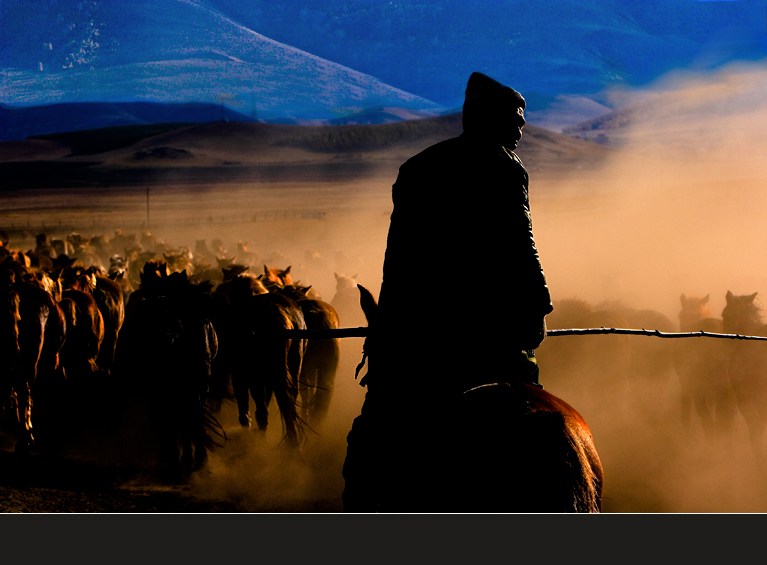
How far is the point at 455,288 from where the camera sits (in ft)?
9.88

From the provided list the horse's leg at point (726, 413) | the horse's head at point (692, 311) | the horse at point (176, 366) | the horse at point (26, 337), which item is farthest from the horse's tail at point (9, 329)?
the horse's head at point (692, 311)

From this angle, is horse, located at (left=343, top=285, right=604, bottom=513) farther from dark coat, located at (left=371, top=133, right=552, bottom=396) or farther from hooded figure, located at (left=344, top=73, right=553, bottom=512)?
dark coat, located at (left=371, top=133, right=552, bottom=396)

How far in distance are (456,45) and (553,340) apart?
27.7 feet

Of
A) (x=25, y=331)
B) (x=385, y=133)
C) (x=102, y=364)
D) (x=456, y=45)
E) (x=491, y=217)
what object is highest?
(x=385, y=133)

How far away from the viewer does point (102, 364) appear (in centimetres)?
902

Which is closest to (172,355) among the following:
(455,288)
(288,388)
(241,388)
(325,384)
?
(241,388)

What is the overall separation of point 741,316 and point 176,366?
255 inches

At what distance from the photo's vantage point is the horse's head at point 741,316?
827cm

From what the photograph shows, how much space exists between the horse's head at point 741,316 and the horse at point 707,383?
0.88 feet

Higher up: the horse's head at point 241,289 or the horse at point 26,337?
the horse's head at point 241,289

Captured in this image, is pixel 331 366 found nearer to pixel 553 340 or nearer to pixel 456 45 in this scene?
pixel 553 340

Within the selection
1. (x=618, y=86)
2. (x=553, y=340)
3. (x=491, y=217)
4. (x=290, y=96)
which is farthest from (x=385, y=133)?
(x=491, y=217)

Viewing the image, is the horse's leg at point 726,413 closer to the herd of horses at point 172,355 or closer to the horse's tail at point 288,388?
the herd of horses at point 172,355

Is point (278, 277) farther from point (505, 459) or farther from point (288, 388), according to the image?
point (505, 459)
